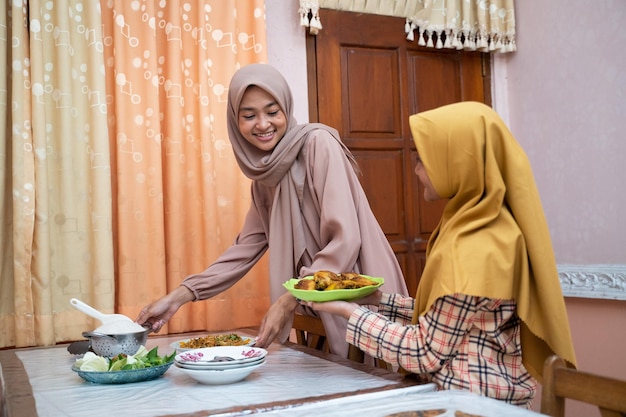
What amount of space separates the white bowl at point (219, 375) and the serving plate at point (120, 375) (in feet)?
0.36

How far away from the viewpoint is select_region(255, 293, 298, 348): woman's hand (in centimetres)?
185

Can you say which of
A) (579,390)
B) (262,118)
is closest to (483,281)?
(579,390)

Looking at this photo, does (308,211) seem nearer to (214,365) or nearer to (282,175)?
A: (282,175)

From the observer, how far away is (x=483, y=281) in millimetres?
1348

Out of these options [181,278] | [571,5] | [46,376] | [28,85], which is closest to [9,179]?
[28,85]

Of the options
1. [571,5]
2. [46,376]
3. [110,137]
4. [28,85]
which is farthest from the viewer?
[571,5]

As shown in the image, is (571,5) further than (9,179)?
Yes

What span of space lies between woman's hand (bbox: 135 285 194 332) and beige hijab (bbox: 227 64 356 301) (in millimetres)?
314

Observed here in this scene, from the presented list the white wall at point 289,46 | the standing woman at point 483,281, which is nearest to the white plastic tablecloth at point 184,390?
the standing woman at point 483,281

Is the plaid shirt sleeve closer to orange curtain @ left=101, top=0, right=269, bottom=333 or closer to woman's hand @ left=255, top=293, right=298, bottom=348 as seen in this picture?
woman's hand @ left=255, top=293, right=298, bottom=348

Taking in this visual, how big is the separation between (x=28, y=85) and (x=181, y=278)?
1.02m

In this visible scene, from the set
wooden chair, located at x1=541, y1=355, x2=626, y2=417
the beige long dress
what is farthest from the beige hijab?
wooden chair, located at x1=541, y1=355, x2=626, y2=417

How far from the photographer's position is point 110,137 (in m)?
2.93

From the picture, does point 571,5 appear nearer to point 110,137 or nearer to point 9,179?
point 110,137
